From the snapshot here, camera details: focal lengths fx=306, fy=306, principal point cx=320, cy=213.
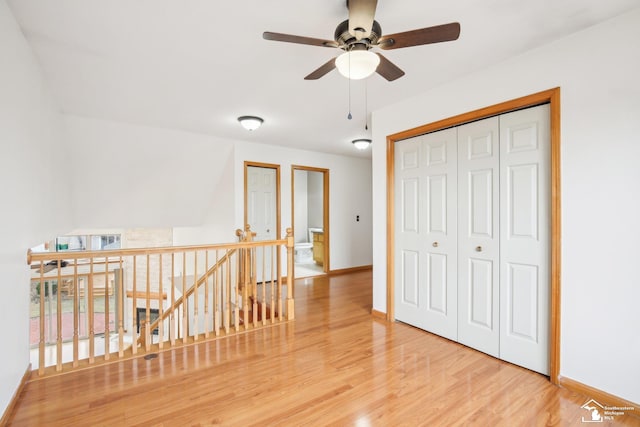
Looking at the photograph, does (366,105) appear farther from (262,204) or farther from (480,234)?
(262,204)

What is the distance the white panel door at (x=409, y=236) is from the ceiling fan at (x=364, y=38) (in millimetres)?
1445

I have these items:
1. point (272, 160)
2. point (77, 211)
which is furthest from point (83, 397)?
point (272, 160)

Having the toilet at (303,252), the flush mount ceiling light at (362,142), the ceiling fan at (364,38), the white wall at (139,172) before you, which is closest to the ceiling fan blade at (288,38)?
the ceiling fan at (364,38)

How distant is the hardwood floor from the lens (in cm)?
181

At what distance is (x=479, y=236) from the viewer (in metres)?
2.65

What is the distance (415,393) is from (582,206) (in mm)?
1676

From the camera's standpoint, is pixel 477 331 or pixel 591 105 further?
pixel 477 331

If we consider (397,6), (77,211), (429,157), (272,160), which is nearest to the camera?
(397,6)

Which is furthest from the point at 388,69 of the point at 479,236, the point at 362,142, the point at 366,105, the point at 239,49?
the point at 362,142

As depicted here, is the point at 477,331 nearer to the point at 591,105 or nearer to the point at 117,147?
the point at 591,105

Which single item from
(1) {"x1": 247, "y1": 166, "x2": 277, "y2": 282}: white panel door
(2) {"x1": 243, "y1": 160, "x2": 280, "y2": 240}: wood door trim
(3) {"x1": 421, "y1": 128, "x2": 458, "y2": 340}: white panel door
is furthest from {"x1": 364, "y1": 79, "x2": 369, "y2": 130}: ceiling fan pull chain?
(1) {"x1": 247, "y1": 166, "x2": 277, "y2": 282}: white panel door

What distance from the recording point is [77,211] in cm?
465

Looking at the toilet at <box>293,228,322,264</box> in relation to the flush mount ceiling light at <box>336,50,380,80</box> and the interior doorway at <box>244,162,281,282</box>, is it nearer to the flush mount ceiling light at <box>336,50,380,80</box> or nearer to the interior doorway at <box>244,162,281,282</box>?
the interior doorway at <box>244,162,281,282</box>

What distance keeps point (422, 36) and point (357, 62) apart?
356 millimetres
